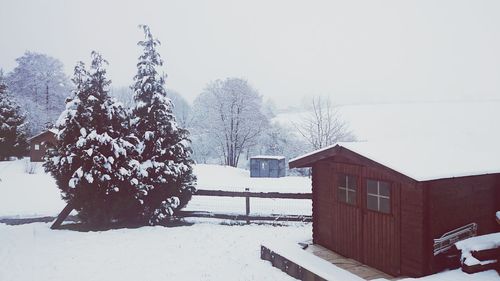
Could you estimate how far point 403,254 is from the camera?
8820mm

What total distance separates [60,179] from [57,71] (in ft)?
168

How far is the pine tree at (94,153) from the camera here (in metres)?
14.3

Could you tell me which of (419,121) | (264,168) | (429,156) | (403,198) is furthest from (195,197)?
(419,121)

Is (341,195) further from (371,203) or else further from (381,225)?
(381,225)

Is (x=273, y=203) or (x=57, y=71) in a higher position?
(x=57, y=71)

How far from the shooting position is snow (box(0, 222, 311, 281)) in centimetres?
1001

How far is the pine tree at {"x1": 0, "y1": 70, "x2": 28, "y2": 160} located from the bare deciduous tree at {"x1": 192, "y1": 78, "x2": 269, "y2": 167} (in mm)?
20952

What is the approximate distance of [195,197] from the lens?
70.5ft

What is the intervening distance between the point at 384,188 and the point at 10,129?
37189 millimetres

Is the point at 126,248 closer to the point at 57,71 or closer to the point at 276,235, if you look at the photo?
the point at 276,235

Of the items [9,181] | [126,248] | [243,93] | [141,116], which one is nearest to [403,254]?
[126,248]

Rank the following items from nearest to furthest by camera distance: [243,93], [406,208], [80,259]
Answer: [406,208] < [80,259] < [243,93]

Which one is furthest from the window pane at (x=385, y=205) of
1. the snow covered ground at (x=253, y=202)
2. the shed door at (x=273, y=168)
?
the shed door at (x=273, y=168)

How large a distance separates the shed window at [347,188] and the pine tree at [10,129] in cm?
3512
